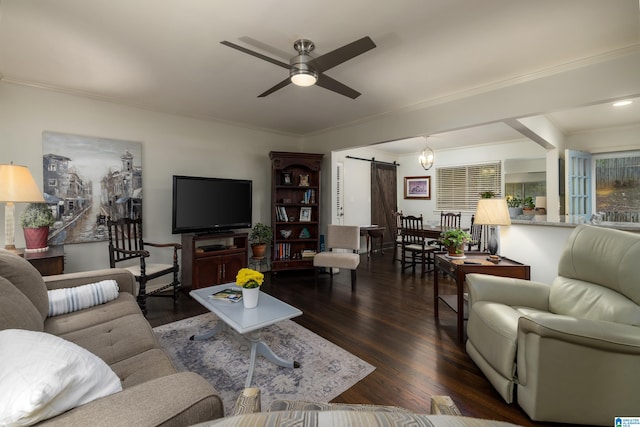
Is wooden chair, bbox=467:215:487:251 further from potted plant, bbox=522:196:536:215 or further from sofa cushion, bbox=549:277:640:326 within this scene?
sofa cushion, bbox=549:277:640:326

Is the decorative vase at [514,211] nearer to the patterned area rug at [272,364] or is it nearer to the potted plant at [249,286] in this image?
the patterned area rug at [272,364]

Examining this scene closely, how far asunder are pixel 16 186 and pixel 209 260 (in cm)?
196

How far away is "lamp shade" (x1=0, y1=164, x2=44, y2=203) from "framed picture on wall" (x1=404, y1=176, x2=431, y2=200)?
22.4ft

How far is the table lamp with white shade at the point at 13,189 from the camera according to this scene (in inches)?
95.4

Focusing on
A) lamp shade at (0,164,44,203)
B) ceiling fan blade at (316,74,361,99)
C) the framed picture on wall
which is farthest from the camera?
the framed picture on wall

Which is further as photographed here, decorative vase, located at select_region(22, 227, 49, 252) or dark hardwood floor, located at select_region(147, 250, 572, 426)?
decorative vase, located at select_region(22, 227, 49, 252)

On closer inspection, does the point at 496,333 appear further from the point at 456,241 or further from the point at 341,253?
the point at 341,253

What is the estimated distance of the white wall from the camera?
2945 mm

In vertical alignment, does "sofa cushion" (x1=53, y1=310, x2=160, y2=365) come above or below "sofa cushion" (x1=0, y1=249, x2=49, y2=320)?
below

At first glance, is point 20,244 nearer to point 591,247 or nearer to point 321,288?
point 321,288

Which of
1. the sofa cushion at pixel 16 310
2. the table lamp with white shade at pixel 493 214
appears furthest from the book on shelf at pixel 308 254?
the sofa cushion at pixel 16 310

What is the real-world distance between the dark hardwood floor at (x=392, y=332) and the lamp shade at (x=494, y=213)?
1092mm

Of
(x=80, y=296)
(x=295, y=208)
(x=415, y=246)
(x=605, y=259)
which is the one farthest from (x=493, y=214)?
(x=80, y=296)

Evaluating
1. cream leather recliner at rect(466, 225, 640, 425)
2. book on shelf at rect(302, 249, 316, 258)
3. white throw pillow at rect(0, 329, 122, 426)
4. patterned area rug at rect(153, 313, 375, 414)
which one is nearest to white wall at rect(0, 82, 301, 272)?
book on shelf at rect(302, 249, 316, 258)
